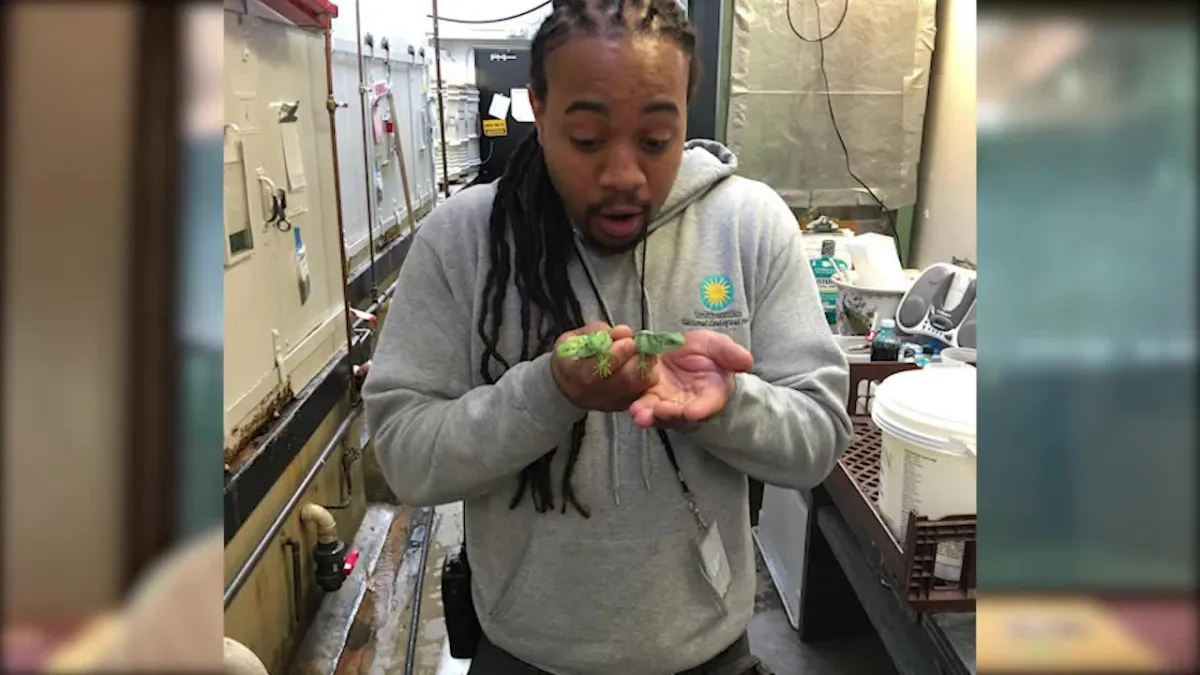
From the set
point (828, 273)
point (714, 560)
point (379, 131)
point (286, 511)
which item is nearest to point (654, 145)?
point (714, 560)

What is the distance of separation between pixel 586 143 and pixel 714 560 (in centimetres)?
54

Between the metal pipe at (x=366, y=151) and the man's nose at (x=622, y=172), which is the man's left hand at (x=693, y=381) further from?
the metal pipe at (x=366, y=151)

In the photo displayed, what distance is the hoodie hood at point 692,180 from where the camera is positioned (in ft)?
3.49

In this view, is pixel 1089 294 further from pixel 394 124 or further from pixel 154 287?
pixel 394 124

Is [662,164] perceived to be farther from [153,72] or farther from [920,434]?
[153,72]

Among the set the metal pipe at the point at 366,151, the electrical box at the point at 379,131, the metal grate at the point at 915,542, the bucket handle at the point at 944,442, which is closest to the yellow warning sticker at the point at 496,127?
the electrical box at the point at 379,131

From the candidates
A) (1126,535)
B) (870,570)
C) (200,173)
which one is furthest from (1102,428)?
(870,570)

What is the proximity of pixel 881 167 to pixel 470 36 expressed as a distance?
4.40 meters

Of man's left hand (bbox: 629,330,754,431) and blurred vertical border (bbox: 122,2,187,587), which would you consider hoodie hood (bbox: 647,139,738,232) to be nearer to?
man's left hand (bbox: 629,330,754,431)

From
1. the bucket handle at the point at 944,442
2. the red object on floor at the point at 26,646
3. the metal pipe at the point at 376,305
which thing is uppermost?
the red object on floor at the point at 26,646

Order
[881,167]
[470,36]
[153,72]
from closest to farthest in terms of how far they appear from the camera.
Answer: [153,72] → [881,167] → [470,36]

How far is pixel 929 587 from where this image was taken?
141cm

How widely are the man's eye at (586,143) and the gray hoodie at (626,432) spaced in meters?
Answer: 0.16

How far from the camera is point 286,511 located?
212 cm
